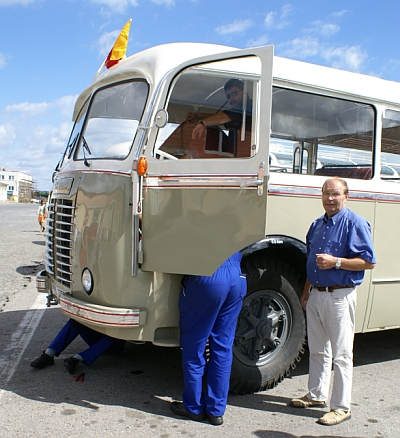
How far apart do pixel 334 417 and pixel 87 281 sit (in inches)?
87.4

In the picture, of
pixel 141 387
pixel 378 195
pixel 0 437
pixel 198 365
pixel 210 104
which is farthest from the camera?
pixel 378 195

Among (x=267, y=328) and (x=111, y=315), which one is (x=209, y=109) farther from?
(x=267, y=328)

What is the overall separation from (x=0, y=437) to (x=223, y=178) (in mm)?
2408

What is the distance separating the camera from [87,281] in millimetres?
4438

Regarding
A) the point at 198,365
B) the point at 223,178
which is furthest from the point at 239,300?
the point at 223,178

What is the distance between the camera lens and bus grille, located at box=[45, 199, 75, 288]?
468cm

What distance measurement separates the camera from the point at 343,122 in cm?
507

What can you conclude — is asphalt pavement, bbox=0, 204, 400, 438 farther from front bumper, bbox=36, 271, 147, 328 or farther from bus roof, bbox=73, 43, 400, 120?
bus roof, bbox=73, 43, 400, 120

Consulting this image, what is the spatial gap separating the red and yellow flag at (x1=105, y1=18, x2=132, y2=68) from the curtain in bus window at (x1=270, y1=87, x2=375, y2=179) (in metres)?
1.58

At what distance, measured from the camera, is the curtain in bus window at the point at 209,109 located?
14.0 feet

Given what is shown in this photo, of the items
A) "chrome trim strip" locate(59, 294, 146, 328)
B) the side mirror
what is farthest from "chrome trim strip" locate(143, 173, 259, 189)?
"chrome trim strip" locate(59, 294, 146, 328)

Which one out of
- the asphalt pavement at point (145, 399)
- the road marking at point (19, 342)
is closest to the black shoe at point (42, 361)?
the asphalt pavement at point (145, 399)

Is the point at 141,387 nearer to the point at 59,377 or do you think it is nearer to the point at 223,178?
the point at 59,377

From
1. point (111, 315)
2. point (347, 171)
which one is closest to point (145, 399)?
point (111, 315)
